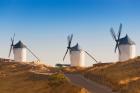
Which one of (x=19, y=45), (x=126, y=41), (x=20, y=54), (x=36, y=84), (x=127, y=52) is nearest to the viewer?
(x=36, y=84)

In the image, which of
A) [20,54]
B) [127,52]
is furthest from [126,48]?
[20,54]

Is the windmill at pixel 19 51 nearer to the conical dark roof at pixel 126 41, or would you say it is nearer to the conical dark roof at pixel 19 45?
the conical dark roof at pixel 19 45

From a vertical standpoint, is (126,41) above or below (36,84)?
above

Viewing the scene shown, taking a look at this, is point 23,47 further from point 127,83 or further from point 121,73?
point 127,83

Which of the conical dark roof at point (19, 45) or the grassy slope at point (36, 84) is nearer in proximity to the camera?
the grassy slope at point (36, 84)

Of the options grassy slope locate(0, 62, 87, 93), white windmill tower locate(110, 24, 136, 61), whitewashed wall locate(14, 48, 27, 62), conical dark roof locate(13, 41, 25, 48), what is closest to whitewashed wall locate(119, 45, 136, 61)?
white windmill tower locate(110, 24, 136, 61)

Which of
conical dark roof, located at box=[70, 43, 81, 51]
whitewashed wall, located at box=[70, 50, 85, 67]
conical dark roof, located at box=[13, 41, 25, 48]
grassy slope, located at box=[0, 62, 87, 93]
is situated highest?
conical dark roof, located at box=[13, 41, 25, 48]

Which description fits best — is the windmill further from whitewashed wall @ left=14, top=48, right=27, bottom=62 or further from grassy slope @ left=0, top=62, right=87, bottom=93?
grassy slope @ left=0, top=62, right=87, bottom=93

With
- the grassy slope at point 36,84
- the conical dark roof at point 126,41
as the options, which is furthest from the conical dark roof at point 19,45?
the conical dark roof at point 126,41

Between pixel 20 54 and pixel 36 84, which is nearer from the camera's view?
pixel 36 84

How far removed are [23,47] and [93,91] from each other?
70688 mm

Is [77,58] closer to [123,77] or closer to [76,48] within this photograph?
[76,48]

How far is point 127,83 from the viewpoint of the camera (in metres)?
45.4

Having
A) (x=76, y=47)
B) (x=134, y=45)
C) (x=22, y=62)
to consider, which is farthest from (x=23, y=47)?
(x=134, y=45)
